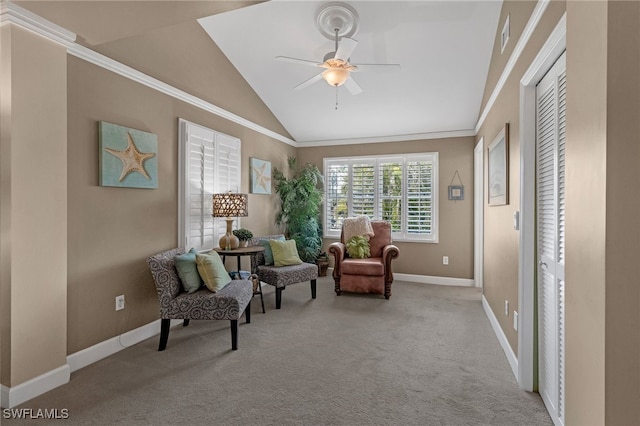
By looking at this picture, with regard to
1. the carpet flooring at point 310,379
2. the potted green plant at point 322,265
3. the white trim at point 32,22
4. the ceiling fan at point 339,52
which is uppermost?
the ceiling fan at point 339,52

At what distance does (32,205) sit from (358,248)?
3711 mm

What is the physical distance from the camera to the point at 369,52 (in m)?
3.79

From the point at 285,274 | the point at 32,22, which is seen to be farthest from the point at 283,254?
the point at 32,22

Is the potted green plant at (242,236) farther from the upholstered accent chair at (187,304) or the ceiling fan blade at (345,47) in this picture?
the ceiling fan blade at (345,47)

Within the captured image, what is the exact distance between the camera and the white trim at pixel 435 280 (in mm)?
5277

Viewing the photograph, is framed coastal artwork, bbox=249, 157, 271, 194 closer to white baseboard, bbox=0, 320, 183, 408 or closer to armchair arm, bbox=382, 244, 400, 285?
armchair arm, bbox=382, 244, 400, 285

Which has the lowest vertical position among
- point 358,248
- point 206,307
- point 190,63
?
point 206,307

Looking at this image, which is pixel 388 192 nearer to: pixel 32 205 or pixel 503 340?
pixel 503 340

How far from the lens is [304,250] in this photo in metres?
5.55

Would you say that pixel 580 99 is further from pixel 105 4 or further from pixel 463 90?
pixel 463 90

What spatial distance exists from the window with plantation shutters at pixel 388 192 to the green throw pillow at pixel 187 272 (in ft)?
10.8

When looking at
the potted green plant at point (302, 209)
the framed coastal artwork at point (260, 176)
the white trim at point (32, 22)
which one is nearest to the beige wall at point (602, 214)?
the white trim at point (32, 22)

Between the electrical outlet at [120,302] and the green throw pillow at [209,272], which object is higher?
the green throw pillow at [209,272]

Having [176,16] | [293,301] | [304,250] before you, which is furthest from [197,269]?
[304,250]
